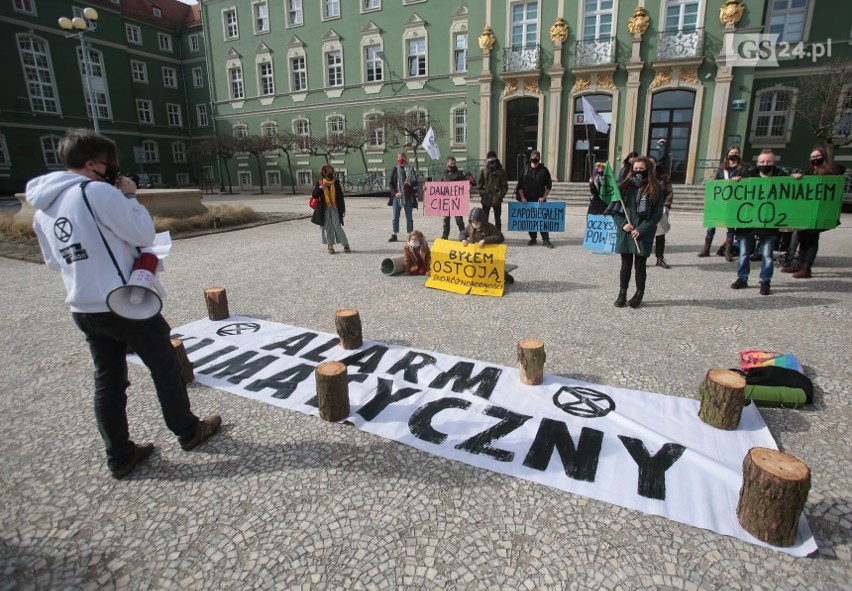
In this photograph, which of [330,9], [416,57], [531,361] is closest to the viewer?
[531,361]

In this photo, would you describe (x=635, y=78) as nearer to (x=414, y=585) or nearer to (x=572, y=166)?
(x=572, y=166)

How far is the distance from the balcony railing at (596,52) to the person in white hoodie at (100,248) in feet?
72.4

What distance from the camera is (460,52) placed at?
27.0 meters

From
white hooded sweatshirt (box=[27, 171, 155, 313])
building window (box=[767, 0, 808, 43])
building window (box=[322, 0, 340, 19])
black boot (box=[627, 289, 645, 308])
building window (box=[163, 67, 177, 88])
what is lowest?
black boot (box=[627, 289, 645, 308])

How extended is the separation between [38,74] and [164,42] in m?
10.6

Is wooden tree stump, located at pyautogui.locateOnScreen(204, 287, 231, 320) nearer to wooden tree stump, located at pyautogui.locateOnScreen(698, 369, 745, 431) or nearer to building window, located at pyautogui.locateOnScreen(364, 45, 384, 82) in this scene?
wooden tree stump, located at pyautogui.locateOnScreen(698, 369, 745, 431)

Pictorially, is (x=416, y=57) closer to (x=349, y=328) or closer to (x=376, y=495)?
(x=349, y=328)

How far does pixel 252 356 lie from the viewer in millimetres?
4332

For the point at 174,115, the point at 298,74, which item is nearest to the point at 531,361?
the point at 298,74

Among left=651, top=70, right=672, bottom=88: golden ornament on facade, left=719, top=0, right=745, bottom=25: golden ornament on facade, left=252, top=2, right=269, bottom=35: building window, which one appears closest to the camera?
left=719, top=0, right=745, bottom=25: golden ornament on facade

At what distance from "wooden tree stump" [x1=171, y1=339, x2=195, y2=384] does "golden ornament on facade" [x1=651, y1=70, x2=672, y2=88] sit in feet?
72.3

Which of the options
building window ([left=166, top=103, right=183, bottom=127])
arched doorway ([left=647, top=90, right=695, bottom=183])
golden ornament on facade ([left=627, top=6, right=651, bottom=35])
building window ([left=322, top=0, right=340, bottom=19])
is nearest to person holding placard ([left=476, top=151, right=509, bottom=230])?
arched doorway ([left=647, top=90, right=695, bottom=183])

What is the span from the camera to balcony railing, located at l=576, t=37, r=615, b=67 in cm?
2006

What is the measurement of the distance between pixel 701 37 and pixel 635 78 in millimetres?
2675
